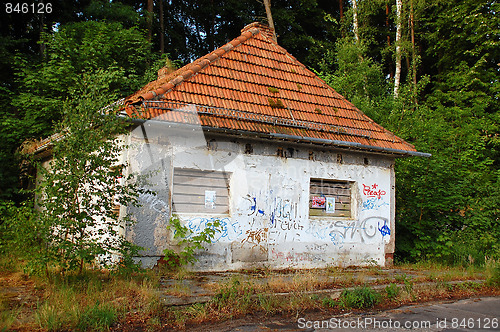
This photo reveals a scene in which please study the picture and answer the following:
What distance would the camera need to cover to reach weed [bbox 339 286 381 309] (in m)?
6.49

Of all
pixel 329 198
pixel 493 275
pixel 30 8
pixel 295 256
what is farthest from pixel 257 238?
pixel 30 8

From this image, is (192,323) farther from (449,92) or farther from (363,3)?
(363,3)

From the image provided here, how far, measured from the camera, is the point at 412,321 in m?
5.79

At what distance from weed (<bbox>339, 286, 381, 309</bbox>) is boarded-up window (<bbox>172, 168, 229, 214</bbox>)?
3.19 meters

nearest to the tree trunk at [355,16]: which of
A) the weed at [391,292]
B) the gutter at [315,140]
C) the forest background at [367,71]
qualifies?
the forest background at [367,71]

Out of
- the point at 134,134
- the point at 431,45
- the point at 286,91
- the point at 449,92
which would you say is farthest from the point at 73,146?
the point at 431,45

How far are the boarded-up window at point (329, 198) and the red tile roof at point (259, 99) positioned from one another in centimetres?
114

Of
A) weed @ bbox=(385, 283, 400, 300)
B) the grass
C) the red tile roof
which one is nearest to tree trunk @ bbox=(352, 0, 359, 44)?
the red tile roof

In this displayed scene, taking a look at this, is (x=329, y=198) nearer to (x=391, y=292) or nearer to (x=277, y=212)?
(x=277, y=212)

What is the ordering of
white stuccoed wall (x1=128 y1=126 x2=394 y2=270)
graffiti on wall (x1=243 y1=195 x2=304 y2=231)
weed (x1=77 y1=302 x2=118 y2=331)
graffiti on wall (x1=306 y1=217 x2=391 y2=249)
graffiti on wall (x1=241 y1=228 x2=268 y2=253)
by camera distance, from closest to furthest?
weed (x1=77 y1=302 x2=118 y2=331), white stuccoed wall (x1=128 y1=126 x2=394 y2=270), graffiti on wall (x1=241 y1=228 x2=268 y2=253), graffiti on wall (x1=243 y1=195 x2=304 y2=231), graffiti on wall (x1=306 y1=217 x2=391 y2=249)

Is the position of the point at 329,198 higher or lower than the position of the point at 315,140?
lower

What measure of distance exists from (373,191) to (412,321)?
4.94 meters

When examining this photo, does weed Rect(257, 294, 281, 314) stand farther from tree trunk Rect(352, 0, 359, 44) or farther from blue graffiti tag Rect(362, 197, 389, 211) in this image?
tree trunk Rect(352, 0, 359, 44)

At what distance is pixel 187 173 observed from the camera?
827cm
